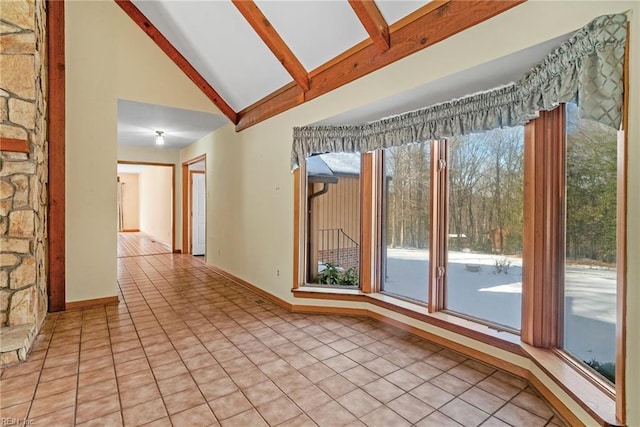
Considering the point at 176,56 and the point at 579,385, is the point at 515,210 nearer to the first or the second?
the point at 579,385

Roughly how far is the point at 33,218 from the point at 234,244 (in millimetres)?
2712

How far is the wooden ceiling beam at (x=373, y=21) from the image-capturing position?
245 cm

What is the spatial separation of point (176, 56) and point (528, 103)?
4352 mm

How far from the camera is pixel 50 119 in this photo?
3613mm

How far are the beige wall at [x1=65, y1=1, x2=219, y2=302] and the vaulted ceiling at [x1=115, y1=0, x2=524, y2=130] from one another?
0.36 metres

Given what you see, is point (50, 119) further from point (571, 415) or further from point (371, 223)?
point (571, 415)

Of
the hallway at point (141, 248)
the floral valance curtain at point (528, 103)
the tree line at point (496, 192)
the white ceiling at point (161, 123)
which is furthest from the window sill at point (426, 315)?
the hallway at point (141, 248)

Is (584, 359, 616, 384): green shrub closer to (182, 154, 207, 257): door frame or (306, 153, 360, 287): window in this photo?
(306, 153, 360, 287): window

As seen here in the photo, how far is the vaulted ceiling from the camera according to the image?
7.96 feet

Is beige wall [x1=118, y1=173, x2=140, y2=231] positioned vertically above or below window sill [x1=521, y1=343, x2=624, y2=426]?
above

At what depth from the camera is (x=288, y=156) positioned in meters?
3.94

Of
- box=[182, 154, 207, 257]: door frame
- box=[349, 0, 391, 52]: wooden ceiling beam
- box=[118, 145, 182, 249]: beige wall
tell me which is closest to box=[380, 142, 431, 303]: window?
box=[349, 0, 391, 52]: wooden ceiling beam

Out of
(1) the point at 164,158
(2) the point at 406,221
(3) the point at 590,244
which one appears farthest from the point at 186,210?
(3) the point at 590,244

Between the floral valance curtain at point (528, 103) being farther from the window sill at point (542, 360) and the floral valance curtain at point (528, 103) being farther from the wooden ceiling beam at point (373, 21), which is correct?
the window sill at point (542, 360)
